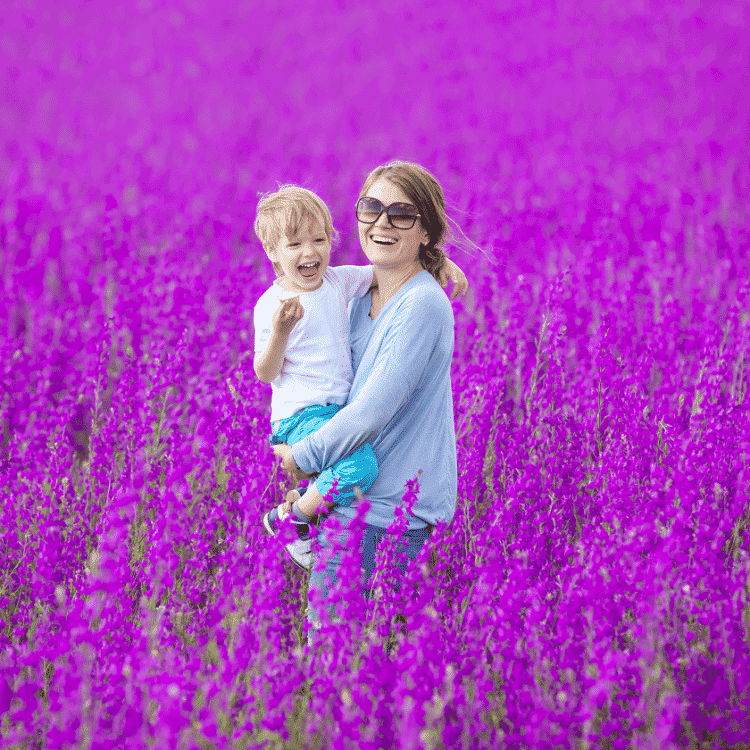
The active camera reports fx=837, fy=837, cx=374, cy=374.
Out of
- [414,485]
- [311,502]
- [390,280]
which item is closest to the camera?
[414,485]

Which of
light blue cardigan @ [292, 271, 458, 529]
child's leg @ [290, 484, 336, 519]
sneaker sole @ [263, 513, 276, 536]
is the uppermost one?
light blue cardigan @ [292, 271, 458, 529]

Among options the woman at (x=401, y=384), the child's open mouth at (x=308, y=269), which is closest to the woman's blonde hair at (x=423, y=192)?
the woman at (x=401, y=384)

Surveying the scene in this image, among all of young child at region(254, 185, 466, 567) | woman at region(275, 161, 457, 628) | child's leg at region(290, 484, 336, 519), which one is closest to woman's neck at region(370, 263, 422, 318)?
woman at region(275, 161, 457, 628)

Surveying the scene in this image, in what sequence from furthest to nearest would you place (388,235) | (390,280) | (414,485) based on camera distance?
(390,280), (388,235), (414,485)

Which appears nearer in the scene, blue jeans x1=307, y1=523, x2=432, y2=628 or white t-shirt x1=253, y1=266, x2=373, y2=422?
blue jeans x1=307, y1=523, x2=432, y2=628

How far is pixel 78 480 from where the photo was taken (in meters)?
3.19

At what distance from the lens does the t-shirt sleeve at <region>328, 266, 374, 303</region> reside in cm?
235

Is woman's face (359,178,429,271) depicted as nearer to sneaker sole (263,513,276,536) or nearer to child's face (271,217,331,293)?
child's face (271,217,331,293)

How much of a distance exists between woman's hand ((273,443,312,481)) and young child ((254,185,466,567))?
1.1 inches

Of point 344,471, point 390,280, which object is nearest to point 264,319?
point 390,280

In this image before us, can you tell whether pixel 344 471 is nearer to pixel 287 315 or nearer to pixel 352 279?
pixel 287 315

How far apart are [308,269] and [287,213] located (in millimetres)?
160

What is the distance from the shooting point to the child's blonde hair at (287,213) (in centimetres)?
220

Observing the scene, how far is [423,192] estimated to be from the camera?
223cm
